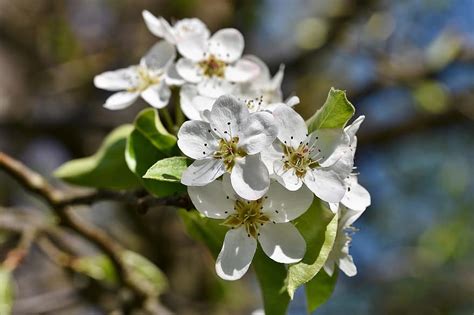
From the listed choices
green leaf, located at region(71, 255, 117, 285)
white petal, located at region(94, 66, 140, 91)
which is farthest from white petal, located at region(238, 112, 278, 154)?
green leaf, located at region(71, 255, 117, 285)

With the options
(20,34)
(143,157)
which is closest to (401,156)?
(20,34)

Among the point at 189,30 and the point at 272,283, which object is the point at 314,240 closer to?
the point at 272,283

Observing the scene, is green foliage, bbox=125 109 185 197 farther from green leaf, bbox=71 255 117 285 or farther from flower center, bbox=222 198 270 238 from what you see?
green leaf, bbox=71 255 117 285

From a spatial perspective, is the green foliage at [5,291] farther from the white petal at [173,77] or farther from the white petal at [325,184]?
the white petal at [325,184]

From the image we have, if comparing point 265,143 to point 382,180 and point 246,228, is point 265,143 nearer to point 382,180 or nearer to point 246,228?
point 246,228

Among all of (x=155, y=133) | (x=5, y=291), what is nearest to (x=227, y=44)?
(x=155, y=133)
